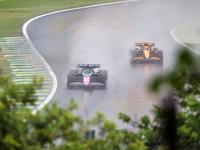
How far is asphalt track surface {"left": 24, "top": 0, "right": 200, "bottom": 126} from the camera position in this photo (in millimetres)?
28250

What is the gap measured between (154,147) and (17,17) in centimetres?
4727

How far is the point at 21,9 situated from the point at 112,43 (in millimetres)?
20658

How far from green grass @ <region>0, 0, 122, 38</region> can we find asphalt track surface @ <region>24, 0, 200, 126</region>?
2.20 metres

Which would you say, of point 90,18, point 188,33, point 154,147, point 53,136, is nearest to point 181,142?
point 154,147

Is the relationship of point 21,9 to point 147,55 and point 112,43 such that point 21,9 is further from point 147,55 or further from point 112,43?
point 147,55

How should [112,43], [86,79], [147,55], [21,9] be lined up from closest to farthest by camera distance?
[86,79], [147,55], [112,43], [21,9]

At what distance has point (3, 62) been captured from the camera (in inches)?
1449

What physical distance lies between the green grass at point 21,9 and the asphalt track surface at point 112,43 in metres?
2.20

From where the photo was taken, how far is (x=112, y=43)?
46.7 m

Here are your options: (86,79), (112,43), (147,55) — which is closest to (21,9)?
(112,43)

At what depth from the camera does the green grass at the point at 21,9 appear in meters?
50.8

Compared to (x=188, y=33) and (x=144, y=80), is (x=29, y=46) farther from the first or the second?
(x=188, y=33)

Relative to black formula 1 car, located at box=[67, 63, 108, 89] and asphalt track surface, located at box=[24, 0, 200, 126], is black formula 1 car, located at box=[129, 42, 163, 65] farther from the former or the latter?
black formula 1 car, located at box=[67, 63, 108, 89]

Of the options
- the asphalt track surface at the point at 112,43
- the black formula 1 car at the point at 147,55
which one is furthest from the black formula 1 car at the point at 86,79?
the black formula 1 car at the point at 147,55
